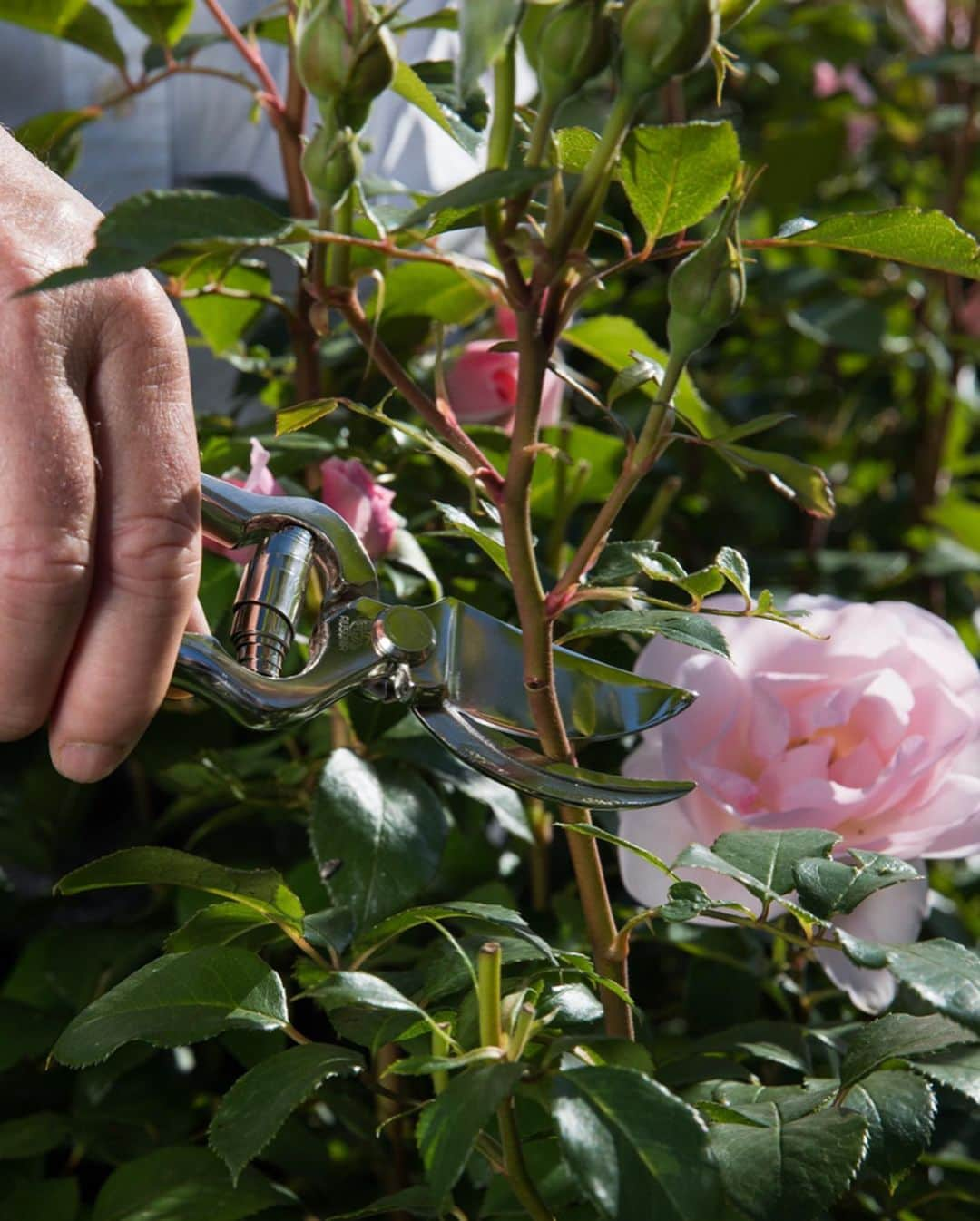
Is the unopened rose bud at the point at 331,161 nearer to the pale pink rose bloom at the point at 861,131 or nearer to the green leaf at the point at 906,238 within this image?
the green leaf at the point at 906,238

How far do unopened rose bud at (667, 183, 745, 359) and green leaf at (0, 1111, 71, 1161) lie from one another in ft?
1.36

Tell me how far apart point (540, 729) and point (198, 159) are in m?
0.66

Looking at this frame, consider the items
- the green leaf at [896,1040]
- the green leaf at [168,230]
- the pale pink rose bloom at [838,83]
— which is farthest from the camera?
the pale pink rose bloom at [838,83]

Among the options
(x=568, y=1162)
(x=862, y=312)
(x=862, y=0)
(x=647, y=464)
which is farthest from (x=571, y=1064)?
(x=862, y=0)

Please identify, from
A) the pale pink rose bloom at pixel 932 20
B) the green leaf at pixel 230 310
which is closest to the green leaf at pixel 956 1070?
the green leaf at pixel 230 310

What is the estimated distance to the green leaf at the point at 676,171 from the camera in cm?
38

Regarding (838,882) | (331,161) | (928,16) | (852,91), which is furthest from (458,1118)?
(928,16)

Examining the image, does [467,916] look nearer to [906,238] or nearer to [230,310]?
[906,238]

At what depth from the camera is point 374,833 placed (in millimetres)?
522

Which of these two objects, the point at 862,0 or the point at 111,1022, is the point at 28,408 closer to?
the point at 111,1022

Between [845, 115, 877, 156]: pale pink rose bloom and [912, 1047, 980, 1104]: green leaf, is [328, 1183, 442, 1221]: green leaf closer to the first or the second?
[912, 1047, 980, 1104]: green leaf

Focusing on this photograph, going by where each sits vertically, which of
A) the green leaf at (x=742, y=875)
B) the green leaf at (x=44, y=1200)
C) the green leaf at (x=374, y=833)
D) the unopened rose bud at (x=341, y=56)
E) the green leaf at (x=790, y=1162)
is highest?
the unopened rose bud at (x=341, y=56)

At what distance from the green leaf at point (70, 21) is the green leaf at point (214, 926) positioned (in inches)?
18.3

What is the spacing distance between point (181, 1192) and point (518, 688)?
218mm
